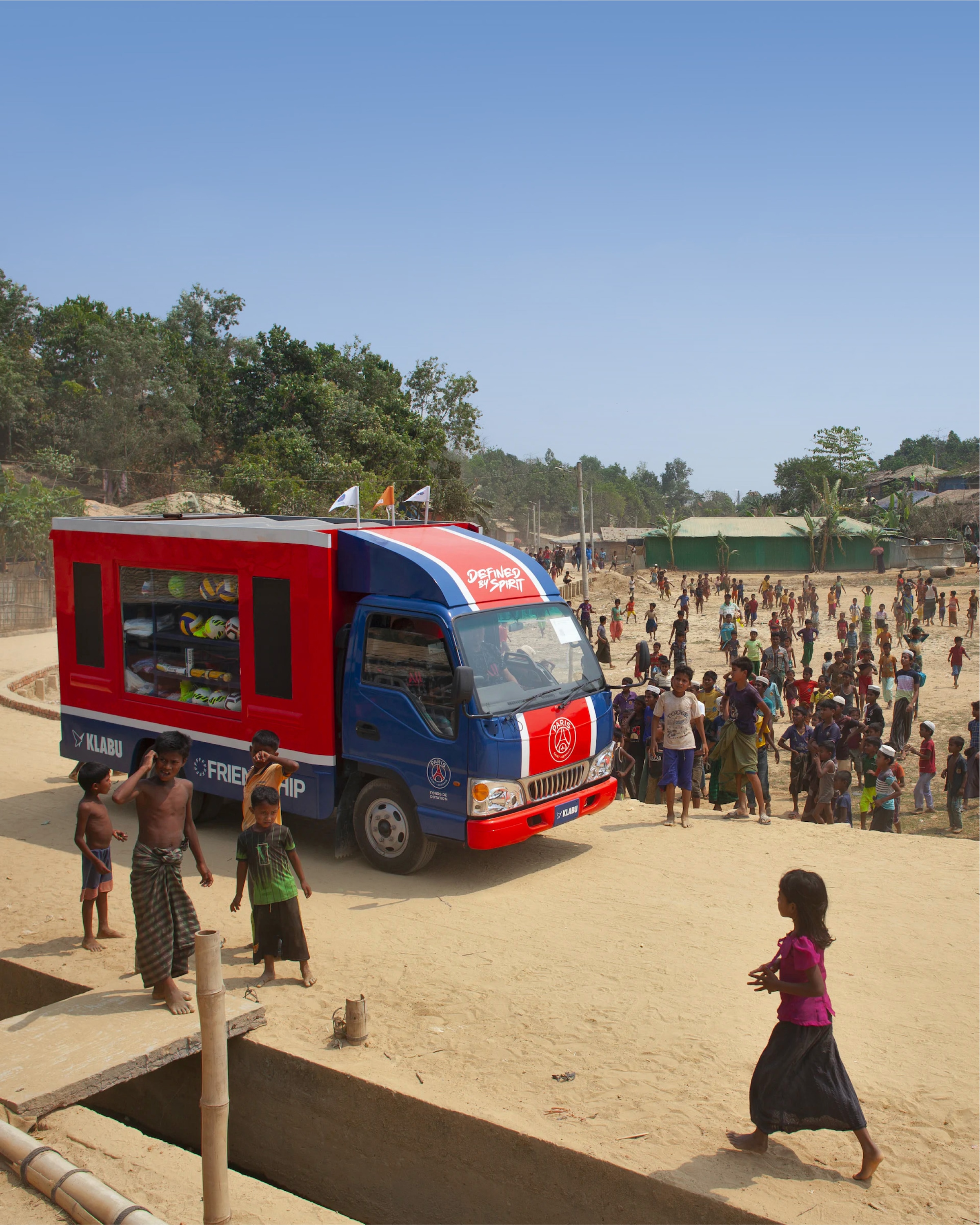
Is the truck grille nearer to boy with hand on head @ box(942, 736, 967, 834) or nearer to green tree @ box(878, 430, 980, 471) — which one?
boy with hand on head @ box(942, 736, 967, 834)

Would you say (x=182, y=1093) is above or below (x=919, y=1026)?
below

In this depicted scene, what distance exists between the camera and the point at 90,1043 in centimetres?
557

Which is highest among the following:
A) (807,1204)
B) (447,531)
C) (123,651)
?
(447,531)

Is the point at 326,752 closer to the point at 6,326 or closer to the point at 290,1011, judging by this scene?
the point at 290,1011

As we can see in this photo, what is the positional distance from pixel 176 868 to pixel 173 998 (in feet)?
2.50

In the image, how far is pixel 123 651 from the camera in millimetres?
10008

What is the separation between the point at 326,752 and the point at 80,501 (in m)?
31.1

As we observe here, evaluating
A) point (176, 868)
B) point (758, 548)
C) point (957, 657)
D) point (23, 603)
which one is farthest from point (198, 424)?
point (176, 868)

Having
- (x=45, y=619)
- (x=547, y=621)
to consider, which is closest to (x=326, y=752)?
(x=547, y=621)

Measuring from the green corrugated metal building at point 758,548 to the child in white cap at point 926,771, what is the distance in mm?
41706

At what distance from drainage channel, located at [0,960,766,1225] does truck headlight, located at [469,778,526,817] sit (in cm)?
246

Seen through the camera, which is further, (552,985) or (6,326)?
(6,326)

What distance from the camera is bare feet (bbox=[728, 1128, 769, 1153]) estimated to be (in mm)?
4571

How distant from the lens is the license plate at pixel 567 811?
8.15 m
